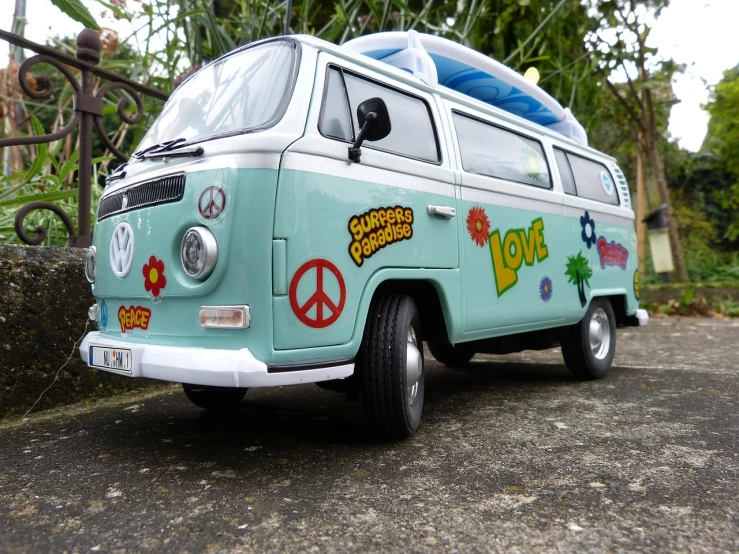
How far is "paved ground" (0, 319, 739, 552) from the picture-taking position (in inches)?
76.4

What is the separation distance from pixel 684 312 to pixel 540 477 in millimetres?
7833

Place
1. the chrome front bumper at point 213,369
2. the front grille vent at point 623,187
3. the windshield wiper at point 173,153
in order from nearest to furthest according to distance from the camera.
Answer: the chrome front bumper at point 213,369 < the windshield wiper at point 173,153 < the front grille vent at point 623,187

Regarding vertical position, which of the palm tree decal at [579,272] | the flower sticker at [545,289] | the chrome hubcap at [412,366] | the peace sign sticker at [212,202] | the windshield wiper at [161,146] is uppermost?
the windshield wiper at [161,146]

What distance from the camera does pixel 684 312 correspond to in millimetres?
9172

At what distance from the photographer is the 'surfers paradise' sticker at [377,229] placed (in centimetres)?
266

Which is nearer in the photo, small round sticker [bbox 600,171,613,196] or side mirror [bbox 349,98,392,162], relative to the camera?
side mirror [bbox 349,98,392,162]

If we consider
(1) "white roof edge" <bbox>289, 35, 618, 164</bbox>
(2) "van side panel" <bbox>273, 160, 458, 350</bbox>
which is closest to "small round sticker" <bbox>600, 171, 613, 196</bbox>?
(1) "white roof edge" <bbox>289, 35, 618, 164</bbox>

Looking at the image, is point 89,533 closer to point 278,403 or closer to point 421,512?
point 421,512

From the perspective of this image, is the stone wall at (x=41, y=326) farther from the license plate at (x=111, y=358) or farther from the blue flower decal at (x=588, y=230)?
the blue flower decal at (x=588, y=230)

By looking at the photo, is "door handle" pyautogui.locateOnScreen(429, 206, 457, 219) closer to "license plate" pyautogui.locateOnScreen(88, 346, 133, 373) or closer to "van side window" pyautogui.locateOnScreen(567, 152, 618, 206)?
"license plate" pyautogui.locateOnScreen(88, 346, 133, 373)

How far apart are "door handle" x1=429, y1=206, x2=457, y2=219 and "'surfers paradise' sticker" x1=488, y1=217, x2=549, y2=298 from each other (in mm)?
416

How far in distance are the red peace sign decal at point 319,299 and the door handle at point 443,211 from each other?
74 centimetres

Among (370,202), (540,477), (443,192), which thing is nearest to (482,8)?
(443,192)

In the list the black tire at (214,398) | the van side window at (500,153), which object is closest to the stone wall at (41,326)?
the black tire at (214,398)
